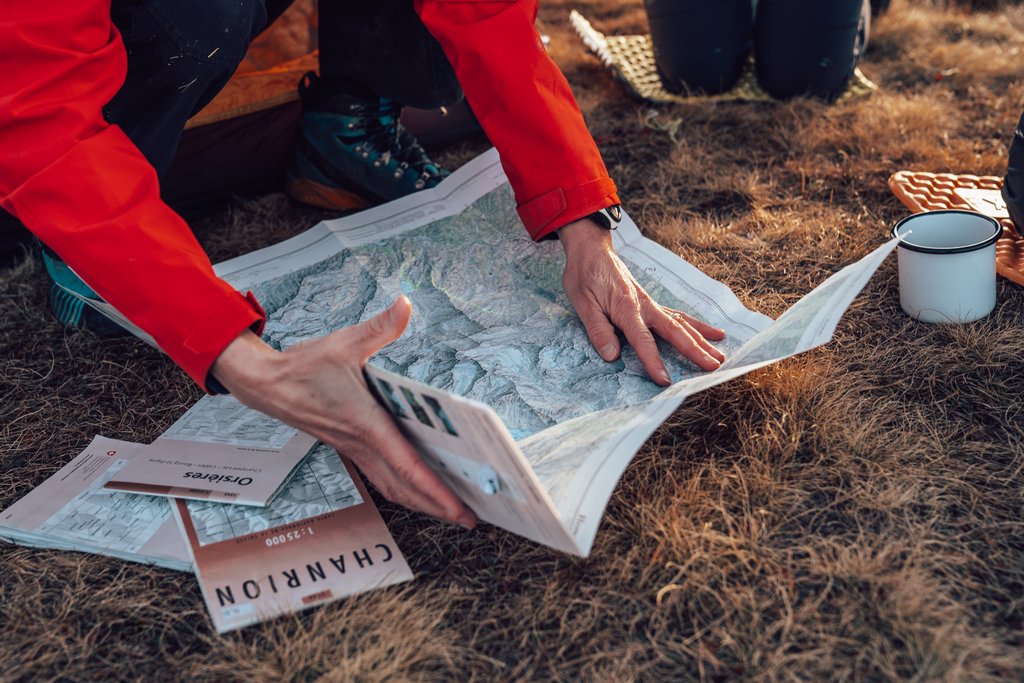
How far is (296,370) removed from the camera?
2.52ft

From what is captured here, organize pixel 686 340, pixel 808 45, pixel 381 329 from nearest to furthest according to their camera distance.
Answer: pixel 381 329
pixel 686 340
pixel 808 45

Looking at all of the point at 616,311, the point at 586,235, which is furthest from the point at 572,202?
the point at 616,311

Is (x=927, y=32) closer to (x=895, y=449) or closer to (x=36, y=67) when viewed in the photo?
(x=895, y=449)

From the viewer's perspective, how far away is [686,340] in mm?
962

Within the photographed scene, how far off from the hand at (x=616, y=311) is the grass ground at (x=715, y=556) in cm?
7

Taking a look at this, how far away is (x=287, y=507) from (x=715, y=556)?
428mm

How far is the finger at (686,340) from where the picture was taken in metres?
0.95

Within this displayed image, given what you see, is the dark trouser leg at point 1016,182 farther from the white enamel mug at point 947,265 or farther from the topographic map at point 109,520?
the topographic map at point 109,520

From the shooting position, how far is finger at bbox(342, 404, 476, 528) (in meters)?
0.78

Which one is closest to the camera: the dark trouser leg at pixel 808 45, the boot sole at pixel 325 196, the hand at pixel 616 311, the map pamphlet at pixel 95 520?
the map pamphlet at pixel 95 520

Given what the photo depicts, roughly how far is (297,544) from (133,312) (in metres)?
0.27

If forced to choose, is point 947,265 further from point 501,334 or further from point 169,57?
point 169,57

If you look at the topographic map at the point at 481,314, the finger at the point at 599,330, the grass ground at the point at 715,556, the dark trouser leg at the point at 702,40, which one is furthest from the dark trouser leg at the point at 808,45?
the finger at the point at 599,330

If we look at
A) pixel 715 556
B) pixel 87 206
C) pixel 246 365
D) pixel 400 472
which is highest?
pixel 87 206
